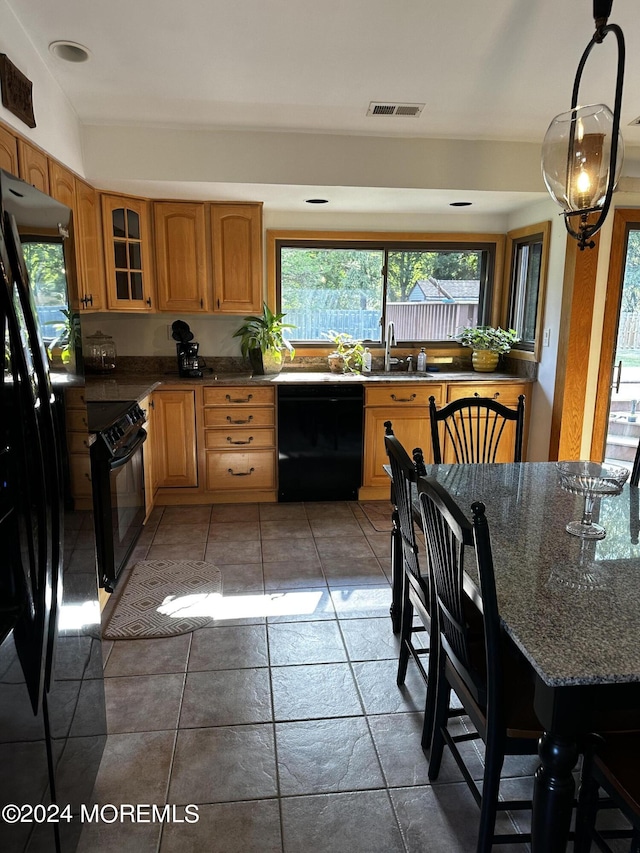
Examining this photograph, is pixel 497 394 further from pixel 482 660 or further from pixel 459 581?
pixel 459 581

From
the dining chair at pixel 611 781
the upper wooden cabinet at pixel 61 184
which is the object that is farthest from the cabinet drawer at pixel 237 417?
the dining chair at pixel 611 781

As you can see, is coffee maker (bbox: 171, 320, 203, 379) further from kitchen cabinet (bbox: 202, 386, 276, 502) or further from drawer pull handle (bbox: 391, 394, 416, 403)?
drawer pull handle (bbox: 391, 394, 416, 403)

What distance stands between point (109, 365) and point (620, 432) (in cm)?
392

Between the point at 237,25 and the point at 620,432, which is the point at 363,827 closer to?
the point at 237,25

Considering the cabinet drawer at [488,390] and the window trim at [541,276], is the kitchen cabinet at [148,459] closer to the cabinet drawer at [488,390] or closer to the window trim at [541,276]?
the cabinet drawer at [488,390]

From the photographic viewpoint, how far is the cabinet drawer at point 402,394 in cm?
431

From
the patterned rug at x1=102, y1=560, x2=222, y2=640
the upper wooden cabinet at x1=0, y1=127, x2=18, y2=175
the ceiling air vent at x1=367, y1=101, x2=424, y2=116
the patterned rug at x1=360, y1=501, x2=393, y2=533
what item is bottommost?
the patterned rug at x1=102, y1=560, x2=222, y2=640

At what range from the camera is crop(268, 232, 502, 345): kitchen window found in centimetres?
478

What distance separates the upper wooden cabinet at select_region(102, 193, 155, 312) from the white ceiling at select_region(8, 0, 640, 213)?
620mm

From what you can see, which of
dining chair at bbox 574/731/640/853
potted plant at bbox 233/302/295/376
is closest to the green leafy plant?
potted plant at bbox 233/302/295/376

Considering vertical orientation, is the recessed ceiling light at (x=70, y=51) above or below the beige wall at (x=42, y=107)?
above

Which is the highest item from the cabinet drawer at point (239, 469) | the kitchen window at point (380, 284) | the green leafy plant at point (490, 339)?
the kitchen window at point (380, 284)

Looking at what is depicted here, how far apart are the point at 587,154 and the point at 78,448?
1786 millimetres

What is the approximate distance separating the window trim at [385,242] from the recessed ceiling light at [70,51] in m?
2.12
